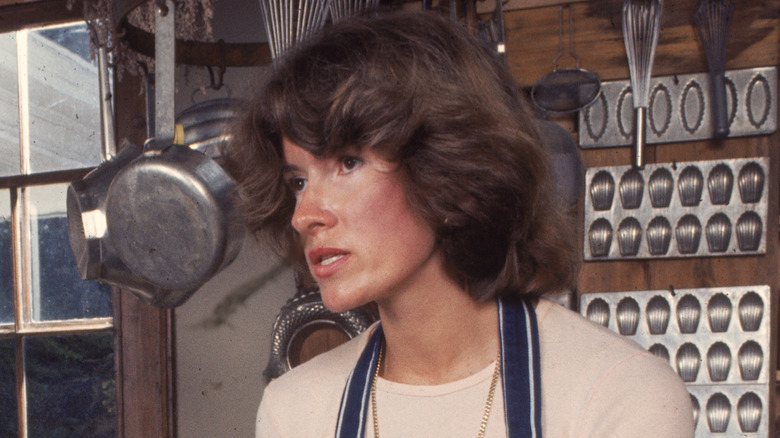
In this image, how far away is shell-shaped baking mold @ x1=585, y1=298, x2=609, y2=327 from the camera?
6.17 ft

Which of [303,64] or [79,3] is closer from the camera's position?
[303,64]

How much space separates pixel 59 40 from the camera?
2.38 meters

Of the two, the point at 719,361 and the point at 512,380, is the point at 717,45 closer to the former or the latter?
the point at 719,361

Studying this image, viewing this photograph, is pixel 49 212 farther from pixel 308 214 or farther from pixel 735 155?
pixel 735 155

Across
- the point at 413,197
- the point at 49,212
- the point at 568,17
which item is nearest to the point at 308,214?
the point at 413,197

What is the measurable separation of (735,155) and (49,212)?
209cm

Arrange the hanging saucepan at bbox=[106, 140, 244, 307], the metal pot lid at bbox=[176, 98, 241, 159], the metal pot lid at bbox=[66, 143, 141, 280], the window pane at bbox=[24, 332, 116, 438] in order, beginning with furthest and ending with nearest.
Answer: the window pane at bbox=[24, 332, 116, 438]
the metal pot lid at bbox=[176, 98, 241, 159]
the metal pot lid at bbox=[66, 143, 141, 280]
the hanging saucepan at bbox=[106, 140, 244, 307]

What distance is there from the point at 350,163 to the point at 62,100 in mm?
1795

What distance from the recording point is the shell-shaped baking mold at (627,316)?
1.86 metres

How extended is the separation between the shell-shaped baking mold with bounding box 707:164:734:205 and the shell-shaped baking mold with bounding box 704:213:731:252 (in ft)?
0.13

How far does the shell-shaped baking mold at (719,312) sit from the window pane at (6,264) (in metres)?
2.15

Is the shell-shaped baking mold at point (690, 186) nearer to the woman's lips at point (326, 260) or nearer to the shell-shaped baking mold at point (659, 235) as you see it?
the shell-shaped baking mold at point (659, 235)

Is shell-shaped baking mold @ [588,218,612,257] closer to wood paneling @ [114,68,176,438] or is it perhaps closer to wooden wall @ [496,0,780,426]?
wooden wall @ [496,0,780,426]

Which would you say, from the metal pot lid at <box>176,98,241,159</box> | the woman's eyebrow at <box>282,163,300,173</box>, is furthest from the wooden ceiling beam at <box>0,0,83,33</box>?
the woman's eyebrow at <box>282,163,300,173</box>
